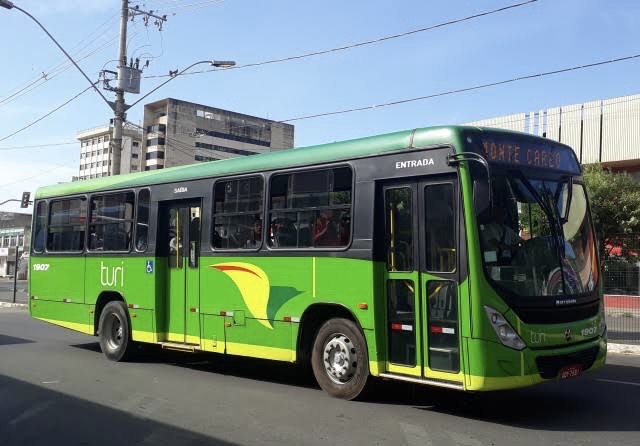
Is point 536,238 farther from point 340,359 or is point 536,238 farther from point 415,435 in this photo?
A: point 340,359

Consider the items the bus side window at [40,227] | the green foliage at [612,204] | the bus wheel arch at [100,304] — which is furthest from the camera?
the green foliage at [612,204]

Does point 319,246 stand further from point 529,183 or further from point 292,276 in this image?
point 529,183

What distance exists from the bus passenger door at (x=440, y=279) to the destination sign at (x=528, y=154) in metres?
0.56

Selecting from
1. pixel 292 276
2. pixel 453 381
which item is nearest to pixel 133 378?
pixel 292 276

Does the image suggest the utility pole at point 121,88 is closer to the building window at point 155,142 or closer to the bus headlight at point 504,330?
the bus headlight at point 504,330

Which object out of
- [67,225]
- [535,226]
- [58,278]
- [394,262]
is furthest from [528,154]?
[58,278]

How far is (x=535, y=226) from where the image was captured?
23.4 feet

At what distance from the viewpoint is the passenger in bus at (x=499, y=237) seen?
22.3ft

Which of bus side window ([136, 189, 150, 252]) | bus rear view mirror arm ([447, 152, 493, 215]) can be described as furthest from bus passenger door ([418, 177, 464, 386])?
bus side window ([136, 189, 150, 252])

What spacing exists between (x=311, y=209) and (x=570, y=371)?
3.66 metres

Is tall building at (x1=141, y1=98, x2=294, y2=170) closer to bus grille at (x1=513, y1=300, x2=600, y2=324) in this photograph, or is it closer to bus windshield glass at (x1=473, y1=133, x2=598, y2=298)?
bus windshield glass at (x1=473, y1=133, x2=598, y2=298)

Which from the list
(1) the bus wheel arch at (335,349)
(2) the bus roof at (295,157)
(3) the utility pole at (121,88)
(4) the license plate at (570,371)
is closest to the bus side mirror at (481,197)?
(2) the bus roof at (295,157)

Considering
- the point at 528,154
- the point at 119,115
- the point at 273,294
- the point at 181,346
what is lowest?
the point at 181,346

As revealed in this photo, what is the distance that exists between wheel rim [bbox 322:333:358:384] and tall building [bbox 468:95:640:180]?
31.7 metres
